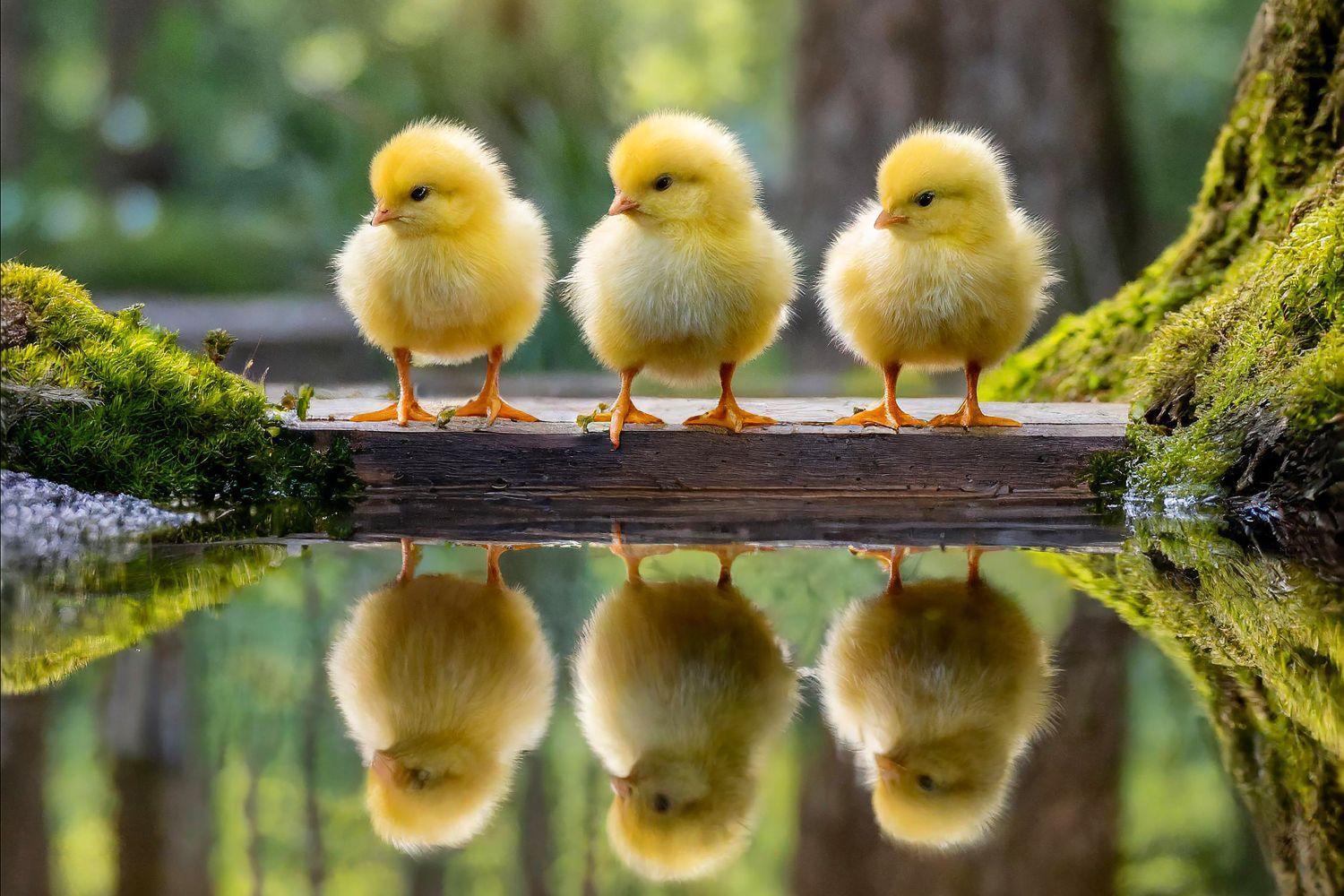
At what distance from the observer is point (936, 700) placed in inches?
90.0

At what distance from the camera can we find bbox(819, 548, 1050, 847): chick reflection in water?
1948mm

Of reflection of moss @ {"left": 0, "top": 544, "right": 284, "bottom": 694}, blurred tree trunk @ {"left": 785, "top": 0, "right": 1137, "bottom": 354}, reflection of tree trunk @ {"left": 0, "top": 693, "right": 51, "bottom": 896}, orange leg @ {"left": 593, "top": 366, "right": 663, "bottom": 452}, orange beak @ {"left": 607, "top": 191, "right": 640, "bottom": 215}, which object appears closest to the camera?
reflection of tree trunk @ {"left": 0, "top": 693, "right": 51, "bottom": 896}

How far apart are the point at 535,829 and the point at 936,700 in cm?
75

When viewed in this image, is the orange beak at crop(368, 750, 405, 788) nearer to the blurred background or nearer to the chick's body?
the chick's body

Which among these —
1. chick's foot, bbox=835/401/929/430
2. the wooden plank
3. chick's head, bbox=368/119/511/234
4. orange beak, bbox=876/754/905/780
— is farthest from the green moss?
orange beak, bbox=876/754/905/780

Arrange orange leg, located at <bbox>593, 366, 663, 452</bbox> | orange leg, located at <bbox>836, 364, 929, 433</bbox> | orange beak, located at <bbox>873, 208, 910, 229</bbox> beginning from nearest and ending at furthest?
1. orange beak, located at <bbox>873, 208, 910, 229</bbox>
2. orange leg, located at <bbox>593, 366, 663, 452</bbox>
3. orange leg, located at <bbox>836, 364, 929, 433</bbox>

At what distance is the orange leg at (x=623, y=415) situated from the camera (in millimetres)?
4113

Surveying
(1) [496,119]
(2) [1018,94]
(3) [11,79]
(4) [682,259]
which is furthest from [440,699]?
(3) [11,79]

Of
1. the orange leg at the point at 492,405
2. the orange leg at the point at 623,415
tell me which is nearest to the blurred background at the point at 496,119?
the orange leg at the point at 492,405

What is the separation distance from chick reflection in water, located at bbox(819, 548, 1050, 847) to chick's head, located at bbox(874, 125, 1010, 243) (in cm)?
134

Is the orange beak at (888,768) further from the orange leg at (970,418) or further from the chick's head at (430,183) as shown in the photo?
the chick's head at (430,183)

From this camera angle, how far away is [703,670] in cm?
241

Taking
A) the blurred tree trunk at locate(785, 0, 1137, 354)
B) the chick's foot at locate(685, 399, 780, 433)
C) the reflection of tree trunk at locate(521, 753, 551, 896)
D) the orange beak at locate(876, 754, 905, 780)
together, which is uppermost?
the blurred tree trunk at locate(785, 0, 1137, 354)

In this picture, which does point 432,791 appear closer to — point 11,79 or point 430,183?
point 430,183
